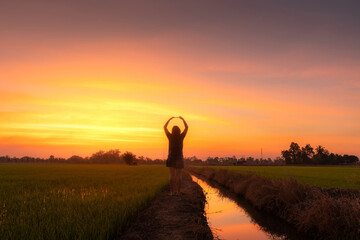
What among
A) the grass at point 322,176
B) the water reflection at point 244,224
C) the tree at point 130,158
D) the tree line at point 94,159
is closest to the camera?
the water reflection at point 244,224

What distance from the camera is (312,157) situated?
119188 mm

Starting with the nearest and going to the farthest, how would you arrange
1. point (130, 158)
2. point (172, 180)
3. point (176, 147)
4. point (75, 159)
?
point (176, 147), point (172, 180), point (130, 158), point (75, 159)

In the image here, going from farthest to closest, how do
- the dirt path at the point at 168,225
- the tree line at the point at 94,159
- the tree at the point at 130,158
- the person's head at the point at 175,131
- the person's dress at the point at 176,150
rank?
the tree line at the point at 94,159, the tree at the point at 130,158, the person's dress at the point at 176,150, the person's head at the point at 175,131, the dirt path at the point at 168,225

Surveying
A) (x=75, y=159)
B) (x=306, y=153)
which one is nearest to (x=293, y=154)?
(x=306, y=153)

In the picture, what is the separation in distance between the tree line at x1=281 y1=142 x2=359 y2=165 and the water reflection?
11406 centimetres

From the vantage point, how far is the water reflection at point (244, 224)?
8.55 metres

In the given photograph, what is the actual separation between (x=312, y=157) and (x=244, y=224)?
4855 inches

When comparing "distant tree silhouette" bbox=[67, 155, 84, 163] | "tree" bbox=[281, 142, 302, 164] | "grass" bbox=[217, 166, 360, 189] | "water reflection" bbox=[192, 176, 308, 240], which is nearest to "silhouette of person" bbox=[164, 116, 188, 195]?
"water reflection" bbox=[192, 176, 308, 240]

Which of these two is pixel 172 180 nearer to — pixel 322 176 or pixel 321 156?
pixel 322 176

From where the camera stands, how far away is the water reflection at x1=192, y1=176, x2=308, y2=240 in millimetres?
8547

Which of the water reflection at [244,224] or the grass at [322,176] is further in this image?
the grass at [322,176]

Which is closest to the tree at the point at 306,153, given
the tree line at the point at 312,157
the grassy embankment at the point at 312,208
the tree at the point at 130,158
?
the tree line at the point at 312,157

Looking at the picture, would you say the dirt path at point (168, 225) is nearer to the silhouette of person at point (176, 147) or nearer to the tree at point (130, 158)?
the silhouette of person at point (176, 147)

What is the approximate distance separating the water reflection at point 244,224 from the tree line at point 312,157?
114 meters
